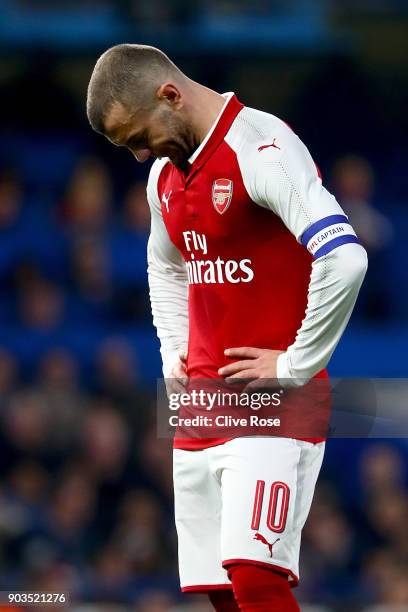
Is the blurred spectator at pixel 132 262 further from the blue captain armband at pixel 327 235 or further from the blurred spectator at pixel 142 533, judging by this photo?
the blue captain armband at pixel 327 235

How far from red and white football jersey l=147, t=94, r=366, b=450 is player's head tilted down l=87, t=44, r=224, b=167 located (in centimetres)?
7

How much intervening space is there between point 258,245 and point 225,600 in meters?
1.02

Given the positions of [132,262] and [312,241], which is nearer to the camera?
[312,241]

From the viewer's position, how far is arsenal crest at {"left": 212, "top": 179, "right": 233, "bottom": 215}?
333 cm

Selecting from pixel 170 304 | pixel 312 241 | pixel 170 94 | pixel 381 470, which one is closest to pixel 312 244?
pixel 312 241

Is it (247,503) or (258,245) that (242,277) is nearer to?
(258,245)

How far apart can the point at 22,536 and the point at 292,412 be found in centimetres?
360

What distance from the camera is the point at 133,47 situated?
130 inches

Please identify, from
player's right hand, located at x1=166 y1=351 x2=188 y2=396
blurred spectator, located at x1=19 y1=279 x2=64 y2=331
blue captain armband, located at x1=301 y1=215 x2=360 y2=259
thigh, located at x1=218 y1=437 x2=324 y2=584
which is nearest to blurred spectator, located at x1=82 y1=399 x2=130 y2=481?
blurred spectator, located at x1=19 y1=279 x2=64 y2=331

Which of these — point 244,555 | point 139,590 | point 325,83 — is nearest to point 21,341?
point 139,590

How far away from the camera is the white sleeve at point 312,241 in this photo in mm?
3148

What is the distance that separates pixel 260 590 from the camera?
129 inches

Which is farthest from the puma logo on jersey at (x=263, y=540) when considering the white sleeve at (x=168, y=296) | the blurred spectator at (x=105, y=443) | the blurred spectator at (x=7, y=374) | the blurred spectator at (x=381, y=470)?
the blurred spectator at (x=7, y=374)

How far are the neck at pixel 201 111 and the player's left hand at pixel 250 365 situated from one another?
562mm
